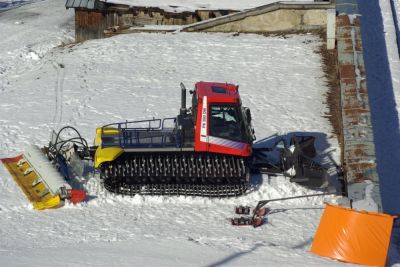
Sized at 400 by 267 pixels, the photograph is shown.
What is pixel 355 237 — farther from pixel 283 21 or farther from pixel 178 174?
pixel 283 21

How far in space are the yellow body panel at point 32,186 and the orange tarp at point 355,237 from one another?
14.7 feet

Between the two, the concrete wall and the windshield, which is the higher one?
the concrete wall

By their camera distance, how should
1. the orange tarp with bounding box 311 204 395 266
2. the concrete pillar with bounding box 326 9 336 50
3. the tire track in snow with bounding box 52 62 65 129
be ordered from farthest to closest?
the concrete pillar with bounding box 326 9 336 50
the tire track in snow with bounding box 52 62 65 129
the orange tarp with bounding box 311 204 395 266

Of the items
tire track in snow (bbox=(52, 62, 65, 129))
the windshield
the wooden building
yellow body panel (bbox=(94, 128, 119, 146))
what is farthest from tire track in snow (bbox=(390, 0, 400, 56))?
yellow body panel (bbox=(94, 128, 119, 146))

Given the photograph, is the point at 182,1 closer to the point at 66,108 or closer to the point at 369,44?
the point at 369,44

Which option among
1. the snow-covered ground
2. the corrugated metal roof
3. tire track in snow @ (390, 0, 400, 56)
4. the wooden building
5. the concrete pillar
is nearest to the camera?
the snow-covered ground

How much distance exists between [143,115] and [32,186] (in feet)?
14.1

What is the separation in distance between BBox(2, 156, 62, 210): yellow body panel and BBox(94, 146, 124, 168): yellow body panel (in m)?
0.89

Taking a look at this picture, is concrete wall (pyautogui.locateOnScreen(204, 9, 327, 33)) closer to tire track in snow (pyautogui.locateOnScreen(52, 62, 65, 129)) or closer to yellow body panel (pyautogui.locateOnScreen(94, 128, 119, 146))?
tire track in snow (pyautogui.locateOnScreen(52, 62, 65, 129))

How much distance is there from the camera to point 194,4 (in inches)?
1019

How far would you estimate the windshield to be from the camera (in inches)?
584

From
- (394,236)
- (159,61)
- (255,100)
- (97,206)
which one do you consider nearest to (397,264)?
(394,236)

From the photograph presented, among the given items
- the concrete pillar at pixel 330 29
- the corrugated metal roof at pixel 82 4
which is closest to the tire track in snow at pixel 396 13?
the concrete pillar at pixel 330 29

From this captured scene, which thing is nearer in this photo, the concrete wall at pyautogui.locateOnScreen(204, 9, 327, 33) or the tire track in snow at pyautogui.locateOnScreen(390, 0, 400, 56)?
the concrete wall at pyautogui.locateOnScreen(204, 9, 327, 33)
